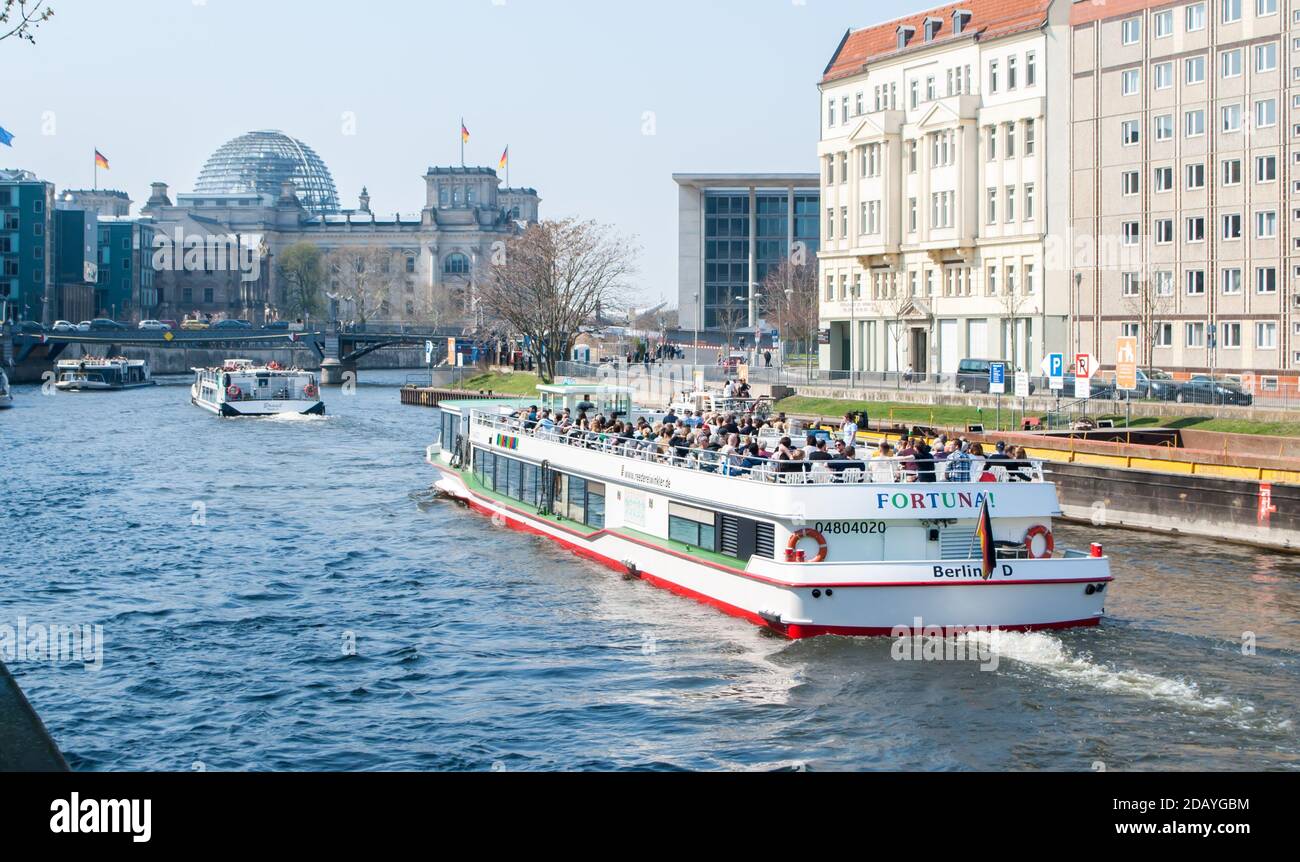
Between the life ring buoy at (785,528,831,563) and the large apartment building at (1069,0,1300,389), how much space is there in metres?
49.2

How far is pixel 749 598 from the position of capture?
2927 cm

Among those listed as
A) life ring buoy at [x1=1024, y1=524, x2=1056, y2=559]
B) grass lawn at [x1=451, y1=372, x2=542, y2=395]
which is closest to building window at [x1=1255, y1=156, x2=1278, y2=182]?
life ring buoy at [x1=1024, y1=524, x2=1056, y2=559]

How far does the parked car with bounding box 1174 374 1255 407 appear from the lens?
5616cm

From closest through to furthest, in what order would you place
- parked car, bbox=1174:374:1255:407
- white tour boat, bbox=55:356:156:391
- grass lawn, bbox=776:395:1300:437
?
grass lawn, bbox=776:395:1300:437
parked car, bbox=1174:374:1255:407
white tour boat, bbox=55:356:156:391

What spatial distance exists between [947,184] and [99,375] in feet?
296

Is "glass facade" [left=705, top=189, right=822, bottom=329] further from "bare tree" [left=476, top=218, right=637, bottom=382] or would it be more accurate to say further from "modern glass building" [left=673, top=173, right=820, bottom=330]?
"bare tree" [left=476, top=218, right=637, bottom=382]

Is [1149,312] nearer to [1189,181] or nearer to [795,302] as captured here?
[1189,181]

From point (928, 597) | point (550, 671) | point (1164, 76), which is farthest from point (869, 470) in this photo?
point (1164, 76)

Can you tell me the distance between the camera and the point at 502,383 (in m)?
125
